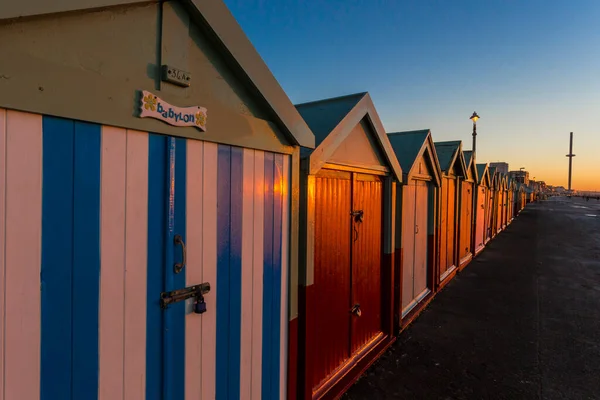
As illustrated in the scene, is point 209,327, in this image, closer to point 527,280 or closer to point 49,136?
point 49,136

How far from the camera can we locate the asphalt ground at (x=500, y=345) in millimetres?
3998

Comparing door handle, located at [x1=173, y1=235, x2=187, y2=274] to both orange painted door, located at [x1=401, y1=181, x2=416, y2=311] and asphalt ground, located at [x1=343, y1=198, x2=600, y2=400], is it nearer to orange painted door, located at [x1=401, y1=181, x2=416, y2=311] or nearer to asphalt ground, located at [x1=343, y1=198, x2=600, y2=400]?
asphalt ground, located at [x1=343, y1=198, x2=600, y2=400]

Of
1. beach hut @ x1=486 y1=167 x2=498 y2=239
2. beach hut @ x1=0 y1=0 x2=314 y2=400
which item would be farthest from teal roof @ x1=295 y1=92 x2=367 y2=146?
beach hut @ x1=486 y1=167 x2=498 y2=239

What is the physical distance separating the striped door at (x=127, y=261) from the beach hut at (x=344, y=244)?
2.08ft

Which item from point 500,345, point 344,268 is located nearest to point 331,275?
point 344,268

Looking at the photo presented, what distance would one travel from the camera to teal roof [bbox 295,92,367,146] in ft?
11.3

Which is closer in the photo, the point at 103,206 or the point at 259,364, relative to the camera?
the point at 103,206

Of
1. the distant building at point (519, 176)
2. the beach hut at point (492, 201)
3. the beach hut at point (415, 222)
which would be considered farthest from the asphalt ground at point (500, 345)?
the distant building at point (519, 176)

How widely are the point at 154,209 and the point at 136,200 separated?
119 millimetres

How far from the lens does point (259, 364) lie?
2.70m

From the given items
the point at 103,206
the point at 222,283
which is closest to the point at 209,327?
the point at 222,283

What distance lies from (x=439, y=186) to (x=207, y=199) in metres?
6.26

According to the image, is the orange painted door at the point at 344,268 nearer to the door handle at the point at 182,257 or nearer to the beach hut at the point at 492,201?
the door handle at the point at 182,257

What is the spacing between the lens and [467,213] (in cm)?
1134
